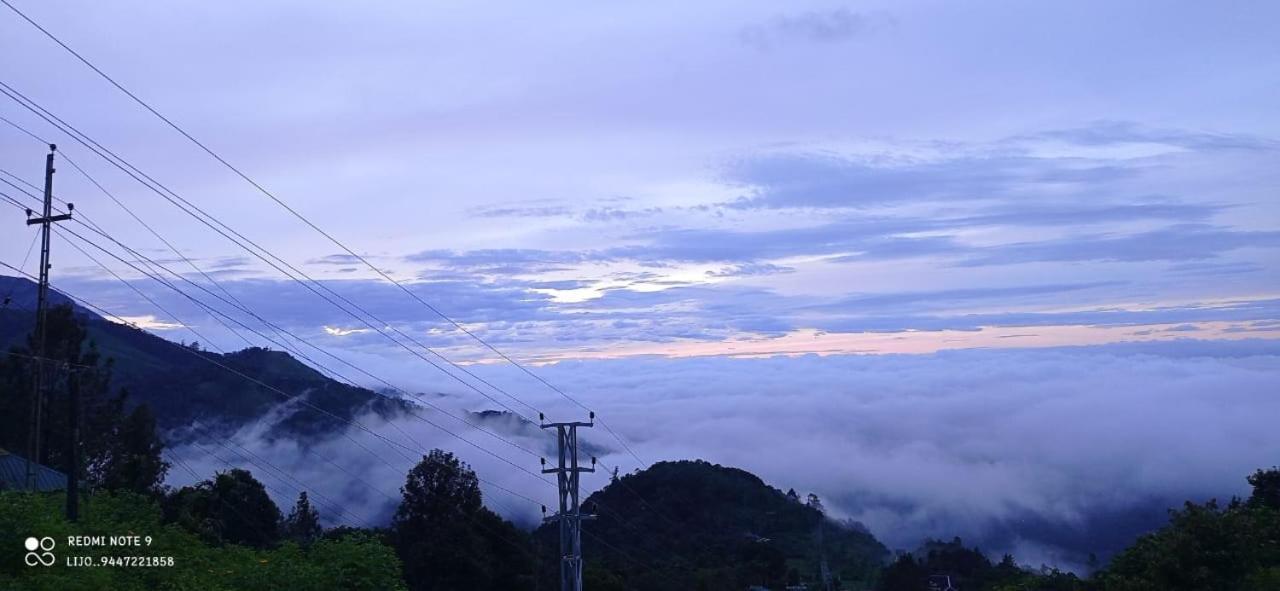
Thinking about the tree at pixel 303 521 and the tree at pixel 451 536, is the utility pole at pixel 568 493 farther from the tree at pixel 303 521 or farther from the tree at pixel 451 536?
the tree at pixel 303 521

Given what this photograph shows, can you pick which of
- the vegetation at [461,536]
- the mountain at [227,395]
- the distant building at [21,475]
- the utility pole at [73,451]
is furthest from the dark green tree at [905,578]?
the mountain at [227,395]

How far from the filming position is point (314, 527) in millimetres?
53438

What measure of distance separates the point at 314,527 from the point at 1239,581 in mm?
43024

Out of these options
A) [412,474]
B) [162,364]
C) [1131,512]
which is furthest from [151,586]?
[162,364]

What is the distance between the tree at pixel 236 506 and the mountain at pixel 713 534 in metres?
18.7

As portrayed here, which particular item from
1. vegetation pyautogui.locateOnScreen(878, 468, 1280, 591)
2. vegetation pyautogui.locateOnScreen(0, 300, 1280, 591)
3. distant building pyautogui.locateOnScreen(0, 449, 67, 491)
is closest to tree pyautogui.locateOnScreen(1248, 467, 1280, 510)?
vegetation pyautogui.locateOnScreen(0, 300, 1280, 591)

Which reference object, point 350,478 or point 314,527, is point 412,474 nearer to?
point 314,527

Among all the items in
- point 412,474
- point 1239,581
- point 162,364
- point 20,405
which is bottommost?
point 1239,581

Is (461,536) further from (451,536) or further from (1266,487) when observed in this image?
(1266,487)

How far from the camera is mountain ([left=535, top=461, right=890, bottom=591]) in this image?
2409 inches

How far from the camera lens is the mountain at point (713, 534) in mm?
61188

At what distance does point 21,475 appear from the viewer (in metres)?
37.1

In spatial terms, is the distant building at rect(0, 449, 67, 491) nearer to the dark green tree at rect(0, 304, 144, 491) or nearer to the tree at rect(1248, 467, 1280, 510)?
the dark green tree at rect(0, 304, 144, 491)

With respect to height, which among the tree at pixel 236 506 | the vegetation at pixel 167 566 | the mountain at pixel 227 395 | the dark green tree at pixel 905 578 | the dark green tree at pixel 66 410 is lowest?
the dark green tree at pixel 905 578
